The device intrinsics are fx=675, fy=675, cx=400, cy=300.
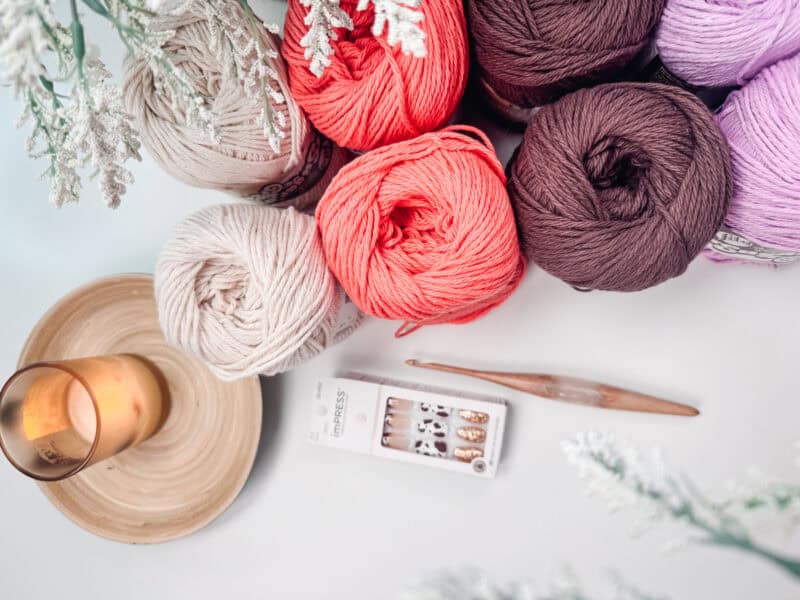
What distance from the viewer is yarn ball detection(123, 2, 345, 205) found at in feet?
1.63

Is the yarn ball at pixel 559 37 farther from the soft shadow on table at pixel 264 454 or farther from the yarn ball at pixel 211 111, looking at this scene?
the soft shadow on table at pixel 264 454

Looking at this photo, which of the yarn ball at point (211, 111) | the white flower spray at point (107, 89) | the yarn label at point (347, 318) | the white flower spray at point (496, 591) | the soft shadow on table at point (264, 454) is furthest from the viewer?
the soft shadow on table at point (264, 454)

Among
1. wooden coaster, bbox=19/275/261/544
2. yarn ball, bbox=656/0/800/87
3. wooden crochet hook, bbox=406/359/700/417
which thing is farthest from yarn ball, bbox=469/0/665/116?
wooden coaster, bbox=19/275/261/544

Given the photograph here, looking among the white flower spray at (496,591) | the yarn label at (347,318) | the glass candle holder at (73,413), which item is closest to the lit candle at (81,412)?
the glass candle holder at (73,413)

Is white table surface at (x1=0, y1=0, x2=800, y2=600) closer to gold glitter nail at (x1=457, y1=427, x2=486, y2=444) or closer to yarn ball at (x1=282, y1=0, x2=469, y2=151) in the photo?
gold glitter nail at (x1=457, y1=427, x2=486, y2=444)

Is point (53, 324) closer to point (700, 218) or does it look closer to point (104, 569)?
point (104, 569)

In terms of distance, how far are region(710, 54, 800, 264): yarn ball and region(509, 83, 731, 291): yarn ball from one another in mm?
29

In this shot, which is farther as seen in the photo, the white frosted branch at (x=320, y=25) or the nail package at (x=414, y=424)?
the nail package at (x=414, y=424)

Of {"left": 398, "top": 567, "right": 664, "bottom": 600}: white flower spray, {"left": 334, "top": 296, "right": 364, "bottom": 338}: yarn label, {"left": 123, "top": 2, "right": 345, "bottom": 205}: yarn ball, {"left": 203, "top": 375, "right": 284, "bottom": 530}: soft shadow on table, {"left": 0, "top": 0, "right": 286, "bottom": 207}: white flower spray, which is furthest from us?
{"left": 203, "top": 375, "right": 284, "bottom": 530}: soft shadow on table

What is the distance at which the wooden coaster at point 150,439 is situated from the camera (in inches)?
26.5

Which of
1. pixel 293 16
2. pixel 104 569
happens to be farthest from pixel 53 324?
pixel 293 16

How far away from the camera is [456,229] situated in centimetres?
50

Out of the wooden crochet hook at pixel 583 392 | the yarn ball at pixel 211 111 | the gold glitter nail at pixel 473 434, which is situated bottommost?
the gold glitter nail at pixel 473 434

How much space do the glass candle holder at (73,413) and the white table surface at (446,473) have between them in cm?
14
